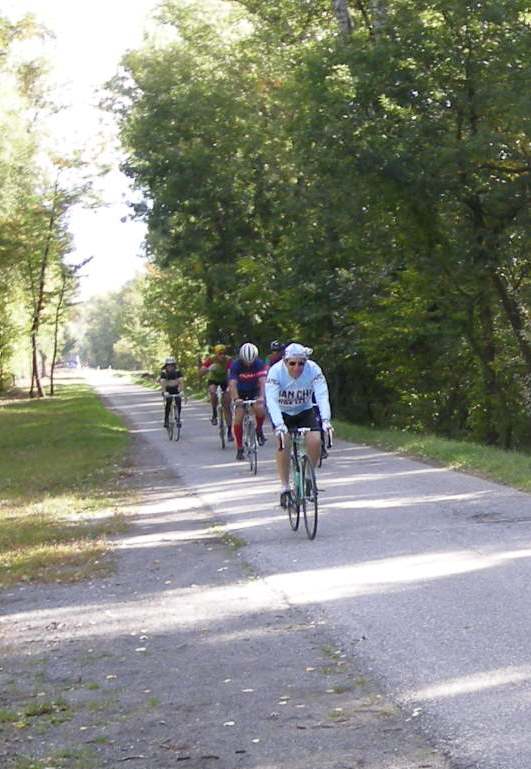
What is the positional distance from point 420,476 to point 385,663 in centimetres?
1037

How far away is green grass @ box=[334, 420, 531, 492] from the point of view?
16.4m

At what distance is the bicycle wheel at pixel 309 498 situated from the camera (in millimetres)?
12227

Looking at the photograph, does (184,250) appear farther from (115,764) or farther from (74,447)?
(115,764)

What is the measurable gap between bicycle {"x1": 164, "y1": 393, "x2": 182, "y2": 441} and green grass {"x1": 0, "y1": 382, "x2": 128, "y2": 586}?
1.15m

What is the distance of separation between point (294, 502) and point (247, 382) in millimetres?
7949

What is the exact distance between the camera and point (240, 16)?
38.6m

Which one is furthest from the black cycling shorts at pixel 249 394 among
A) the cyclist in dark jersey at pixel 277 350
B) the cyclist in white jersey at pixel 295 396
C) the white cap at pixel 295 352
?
the white cap at pixel 295 352

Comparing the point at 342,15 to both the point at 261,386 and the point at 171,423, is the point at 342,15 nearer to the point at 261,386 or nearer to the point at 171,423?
the point at 171,423

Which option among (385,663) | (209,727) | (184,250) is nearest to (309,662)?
(385,663)

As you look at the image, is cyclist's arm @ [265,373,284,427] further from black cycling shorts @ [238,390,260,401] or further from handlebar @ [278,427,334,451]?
black cycling shorts @ [238,390,260,401]

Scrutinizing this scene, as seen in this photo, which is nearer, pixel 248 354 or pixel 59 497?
pixel 59 497

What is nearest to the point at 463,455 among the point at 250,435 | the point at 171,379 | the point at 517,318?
the point at 250,435

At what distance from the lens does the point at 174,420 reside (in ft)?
96.6

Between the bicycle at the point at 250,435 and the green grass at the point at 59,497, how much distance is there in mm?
2171
